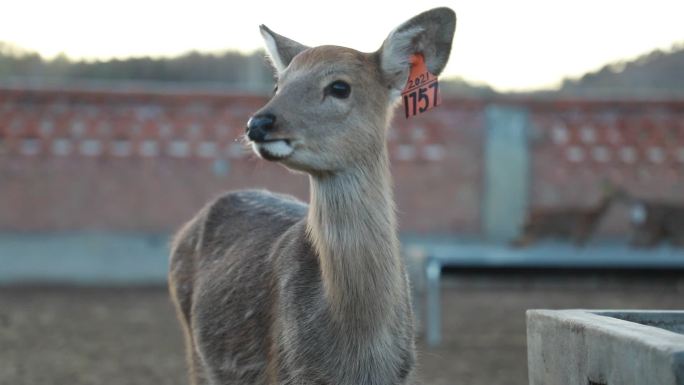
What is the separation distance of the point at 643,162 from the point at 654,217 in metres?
2.32

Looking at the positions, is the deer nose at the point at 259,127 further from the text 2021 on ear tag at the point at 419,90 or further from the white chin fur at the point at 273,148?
the text 2021 on ear tag at the point at 419,90

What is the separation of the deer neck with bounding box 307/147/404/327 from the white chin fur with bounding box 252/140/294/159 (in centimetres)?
35

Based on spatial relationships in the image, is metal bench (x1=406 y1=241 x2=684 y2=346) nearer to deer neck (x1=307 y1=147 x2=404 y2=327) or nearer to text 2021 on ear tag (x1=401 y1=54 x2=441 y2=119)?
text 2021 on ear tag (x1=401 y1=54 x2=441 y2=119)

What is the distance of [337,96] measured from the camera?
461 cm

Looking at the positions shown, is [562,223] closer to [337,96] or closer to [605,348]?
[337,96]

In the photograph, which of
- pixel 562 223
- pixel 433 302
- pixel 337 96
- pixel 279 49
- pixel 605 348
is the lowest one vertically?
pixel 433 302

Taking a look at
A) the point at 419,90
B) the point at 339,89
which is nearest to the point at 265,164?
the point at 419,90

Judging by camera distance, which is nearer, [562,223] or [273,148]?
[273,148]

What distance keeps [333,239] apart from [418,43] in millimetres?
1143

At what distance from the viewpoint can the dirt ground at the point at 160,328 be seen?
875 cm

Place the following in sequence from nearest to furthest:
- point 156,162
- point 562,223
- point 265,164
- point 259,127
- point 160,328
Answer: point 259,127 < point 160,328 < point 562,223 < point 265,164 < point 156,162

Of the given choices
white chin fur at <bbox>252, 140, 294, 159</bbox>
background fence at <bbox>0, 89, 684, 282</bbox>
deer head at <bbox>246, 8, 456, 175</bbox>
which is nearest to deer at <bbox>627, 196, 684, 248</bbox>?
background fence at <bbox>0, 89, 684, 282</bbox>

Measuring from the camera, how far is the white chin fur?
417cm

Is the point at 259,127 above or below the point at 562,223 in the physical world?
above
